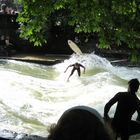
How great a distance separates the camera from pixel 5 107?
55.1ft

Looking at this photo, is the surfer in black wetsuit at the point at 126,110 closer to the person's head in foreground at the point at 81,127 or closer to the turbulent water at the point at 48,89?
the turbulent water at the point at 48,89

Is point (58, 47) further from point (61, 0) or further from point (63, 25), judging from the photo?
point (61, 0)

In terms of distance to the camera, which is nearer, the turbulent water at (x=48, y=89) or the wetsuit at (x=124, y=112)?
the wetsuit at (x=124, y=112)

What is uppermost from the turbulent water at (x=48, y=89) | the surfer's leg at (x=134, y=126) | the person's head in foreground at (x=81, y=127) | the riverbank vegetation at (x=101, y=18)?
the riverbank vegetation at (x=101, y=18)

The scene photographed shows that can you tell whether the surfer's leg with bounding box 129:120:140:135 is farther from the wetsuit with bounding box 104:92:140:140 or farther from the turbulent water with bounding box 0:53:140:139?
the turbulent water with bounding box 0:53:140:139

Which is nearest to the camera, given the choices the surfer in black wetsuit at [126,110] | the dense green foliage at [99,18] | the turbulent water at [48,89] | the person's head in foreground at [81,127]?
the person's head in foreground at [81,127]

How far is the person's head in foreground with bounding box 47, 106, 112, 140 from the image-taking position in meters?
2.21

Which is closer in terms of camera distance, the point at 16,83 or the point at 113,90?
the point at 113,90

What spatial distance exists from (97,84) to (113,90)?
5.05ft

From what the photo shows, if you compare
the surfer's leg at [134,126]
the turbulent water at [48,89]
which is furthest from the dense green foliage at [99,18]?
the turbulent water at [48,89]

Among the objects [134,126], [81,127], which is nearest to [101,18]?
[134,126]

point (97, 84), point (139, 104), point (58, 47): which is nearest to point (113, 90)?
point (97, 84)

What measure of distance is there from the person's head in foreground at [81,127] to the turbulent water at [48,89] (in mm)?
9922

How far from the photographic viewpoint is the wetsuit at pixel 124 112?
7.32 metres
